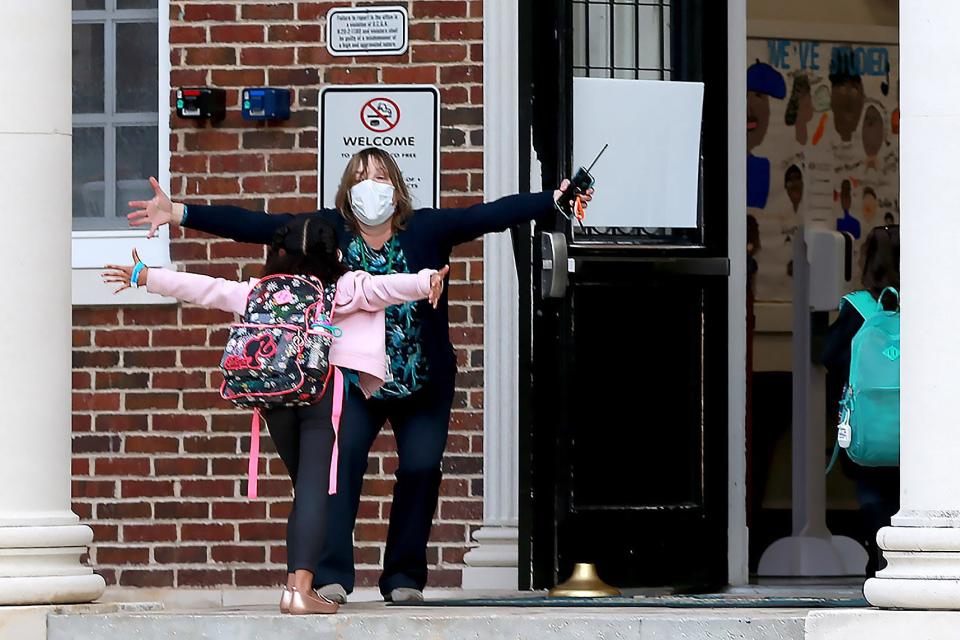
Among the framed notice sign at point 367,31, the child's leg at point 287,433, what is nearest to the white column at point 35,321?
the child's leg at point 287,433

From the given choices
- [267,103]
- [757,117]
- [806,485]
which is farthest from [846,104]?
[267,103]

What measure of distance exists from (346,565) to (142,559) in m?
1.90

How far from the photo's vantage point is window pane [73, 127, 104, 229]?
9055mm

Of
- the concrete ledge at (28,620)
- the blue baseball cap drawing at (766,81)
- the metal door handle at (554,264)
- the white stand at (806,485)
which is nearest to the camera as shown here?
the concrete ledge at (28,620)

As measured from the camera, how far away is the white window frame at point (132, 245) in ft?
28.9

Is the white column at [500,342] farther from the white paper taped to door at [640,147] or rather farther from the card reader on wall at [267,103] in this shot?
the card reader on wall at [267,103]

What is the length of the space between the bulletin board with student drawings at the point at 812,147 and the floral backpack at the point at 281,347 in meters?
5.07

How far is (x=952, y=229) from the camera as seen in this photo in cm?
622

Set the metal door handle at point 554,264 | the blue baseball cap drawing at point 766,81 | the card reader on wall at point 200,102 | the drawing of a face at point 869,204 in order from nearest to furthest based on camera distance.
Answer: the metal door handle at point 554,264, the card reader on wall at point 200,102, the blue baseball cap drawing at point 766,81, the drawing of a face at point 869,204

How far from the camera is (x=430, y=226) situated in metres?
7.21

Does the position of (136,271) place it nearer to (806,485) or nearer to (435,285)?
(435,285)

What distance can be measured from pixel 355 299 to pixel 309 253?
0.20m

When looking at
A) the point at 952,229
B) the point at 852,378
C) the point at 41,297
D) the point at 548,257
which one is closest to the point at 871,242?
the point at 852,378

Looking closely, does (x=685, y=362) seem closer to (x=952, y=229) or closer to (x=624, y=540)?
(x=624, y=540)
